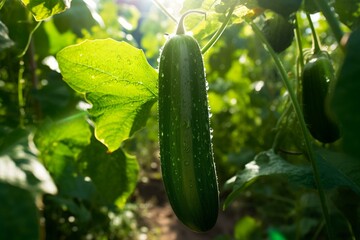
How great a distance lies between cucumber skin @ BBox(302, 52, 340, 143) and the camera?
118cm

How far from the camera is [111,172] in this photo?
64.5 inches

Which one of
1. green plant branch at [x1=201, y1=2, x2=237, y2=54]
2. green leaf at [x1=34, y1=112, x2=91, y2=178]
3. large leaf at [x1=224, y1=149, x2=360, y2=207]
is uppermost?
green plant branch at [x1=201, y1=2, x2=237, y2=54]

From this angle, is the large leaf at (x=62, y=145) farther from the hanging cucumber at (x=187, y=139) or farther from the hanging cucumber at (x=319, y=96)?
the hanging cucumber at (x=319, y=96)

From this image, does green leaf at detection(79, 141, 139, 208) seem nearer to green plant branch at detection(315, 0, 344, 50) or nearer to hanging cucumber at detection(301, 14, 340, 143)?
hanging cucumber at detection(301, 14, 340, 143)

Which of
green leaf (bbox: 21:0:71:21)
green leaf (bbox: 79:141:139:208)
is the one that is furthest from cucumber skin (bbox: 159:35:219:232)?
green leaf (bbox: 79:141:139:208)

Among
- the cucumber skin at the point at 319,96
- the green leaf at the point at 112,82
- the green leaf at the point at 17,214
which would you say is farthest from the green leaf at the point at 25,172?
the cucumber skin at the point at 319,96

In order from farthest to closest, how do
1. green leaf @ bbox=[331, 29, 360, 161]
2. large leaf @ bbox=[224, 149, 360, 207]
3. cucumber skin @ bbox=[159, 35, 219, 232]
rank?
1. large leaf @ bbox=[224, 149, 360, 207]
2. cucumber skin @ bbox=[159, 35, 219, 232]
3. green leaf @ bbox=[331, 29, 360, 161]

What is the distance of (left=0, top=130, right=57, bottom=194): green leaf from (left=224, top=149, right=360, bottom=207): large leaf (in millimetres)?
576

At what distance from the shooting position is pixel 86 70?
1.26 metres

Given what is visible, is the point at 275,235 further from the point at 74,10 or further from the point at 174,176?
the point at 174,176

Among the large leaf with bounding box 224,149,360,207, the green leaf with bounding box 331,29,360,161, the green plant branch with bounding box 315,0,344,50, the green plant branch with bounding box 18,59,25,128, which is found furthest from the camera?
the green plant branch with bounding box 18,59,25,128

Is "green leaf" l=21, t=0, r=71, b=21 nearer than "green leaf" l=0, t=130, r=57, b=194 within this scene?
No

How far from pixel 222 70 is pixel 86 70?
10.4 feet

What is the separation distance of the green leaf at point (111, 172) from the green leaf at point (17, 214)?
39.4 inches
